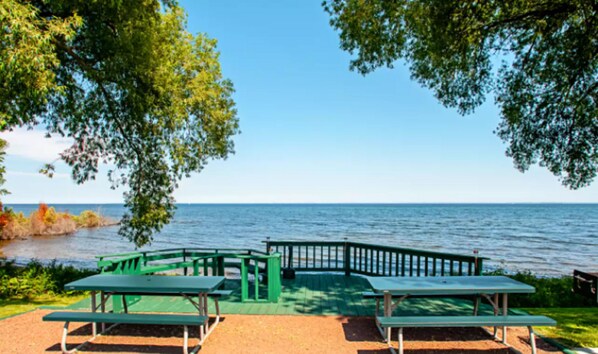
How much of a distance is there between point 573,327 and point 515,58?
6020 mm

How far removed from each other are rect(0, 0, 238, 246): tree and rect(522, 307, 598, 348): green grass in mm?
7547

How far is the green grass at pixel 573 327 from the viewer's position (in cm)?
487

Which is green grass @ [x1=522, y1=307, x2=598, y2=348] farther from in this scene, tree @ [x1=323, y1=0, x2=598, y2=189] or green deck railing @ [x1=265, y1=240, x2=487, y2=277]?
tree @ [x1=323, y1=0, x2=598, y2=189]

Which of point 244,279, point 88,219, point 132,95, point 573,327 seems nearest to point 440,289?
point 573,327

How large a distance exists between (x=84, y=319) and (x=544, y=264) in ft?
69.1

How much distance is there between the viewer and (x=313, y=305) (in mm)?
6754

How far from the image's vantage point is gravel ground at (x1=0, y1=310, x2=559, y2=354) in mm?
4723

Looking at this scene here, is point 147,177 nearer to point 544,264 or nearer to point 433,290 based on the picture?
point 433,290

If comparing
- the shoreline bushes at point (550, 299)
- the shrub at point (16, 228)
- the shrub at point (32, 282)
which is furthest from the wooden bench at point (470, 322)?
the shrub at point (16, 228)

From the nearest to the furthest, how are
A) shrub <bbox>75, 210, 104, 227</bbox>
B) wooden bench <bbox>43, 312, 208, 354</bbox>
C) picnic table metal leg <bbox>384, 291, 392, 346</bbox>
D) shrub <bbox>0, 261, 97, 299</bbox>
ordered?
wooden bench <bbox>43, 312, 208, 354</bbox>
picnic table metal leg <bbox>384, 291, 392, 346</bbox>
shrub <bbox>0, 261, 97, 299</bbox>
shrub <bbox>75, 210, 104, 227</bbox>

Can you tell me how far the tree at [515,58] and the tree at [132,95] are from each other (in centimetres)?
372

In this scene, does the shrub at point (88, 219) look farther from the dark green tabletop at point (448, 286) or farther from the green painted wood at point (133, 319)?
the dark green tabletop at point (448, 286)

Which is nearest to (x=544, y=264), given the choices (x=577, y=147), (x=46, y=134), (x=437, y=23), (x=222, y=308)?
(x=577, y=147)

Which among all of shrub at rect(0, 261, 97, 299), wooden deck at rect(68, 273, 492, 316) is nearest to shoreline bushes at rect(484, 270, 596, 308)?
wooden deck at rect(68, 273, 492, 316)
